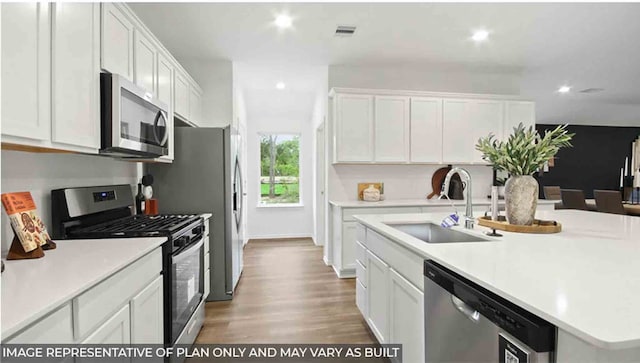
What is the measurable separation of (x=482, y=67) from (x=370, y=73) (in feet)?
5.03

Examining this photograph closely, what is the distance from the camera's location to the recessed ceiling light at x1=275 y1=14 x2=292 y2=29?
2.79m

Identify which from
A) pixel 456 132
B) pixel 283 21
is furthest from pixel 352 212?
pixel 283 21

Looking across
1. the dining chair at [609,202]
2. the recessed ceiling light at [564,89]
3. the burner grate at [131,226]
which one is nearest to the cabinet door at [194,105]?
the burner grate at [131,226]

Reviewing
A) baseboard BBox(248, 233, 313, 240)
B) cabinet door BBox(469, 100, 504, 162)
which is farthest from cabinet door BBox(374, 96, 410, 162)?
baseboard BBox(248, 233, 313, 240)

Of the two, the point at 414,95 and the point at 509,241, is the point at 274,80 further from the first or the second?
the point at 509,241

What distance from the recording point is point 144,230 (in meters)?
1.89

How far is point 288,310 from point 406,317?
1.51 metres

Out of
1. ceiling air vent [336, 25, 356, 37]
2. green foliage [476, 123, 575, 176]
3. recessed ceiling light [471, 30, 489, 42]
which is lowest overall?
green foliage [476, 123, 575, 176]

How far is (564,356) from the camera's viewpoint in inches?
29.8

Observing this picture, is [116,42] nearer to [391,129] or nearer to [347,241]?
[347,241]

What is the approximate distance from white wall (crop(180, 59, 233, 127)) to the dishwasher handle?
11.3 ft

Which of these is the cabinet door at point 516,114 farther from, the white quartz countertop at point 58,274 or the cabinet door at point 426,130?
the white quartz countertop at point 58,274

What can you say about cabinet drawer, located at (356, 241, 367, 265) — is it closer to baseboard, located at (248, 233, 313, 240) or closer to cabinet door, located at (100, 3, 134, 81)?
cabinet door, located at (100, 3, 134, 81)

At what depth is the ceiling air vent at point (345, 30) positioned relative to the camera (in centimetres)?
301
